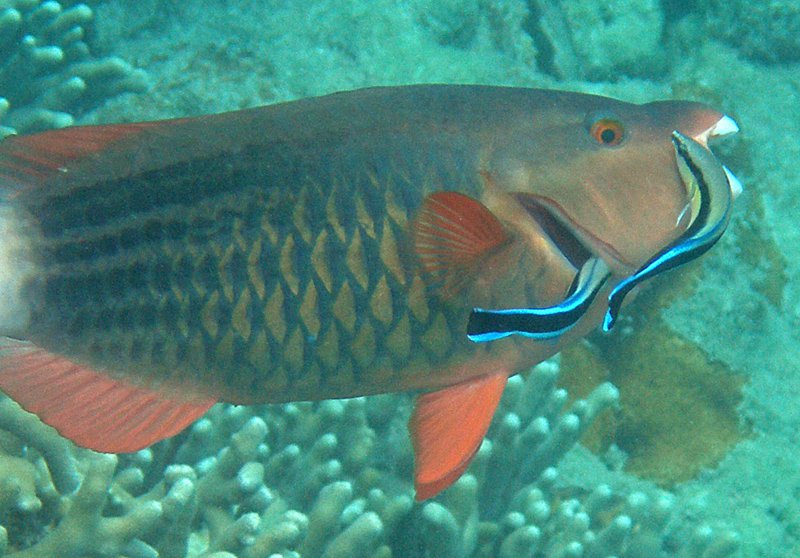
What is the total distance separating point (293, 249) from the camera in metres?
2.02

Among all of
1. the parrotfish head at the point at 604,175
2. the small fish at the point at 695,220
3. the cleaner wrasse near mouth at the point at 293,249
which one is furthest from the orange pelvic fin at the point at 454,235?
the small fish at the point at 695,220

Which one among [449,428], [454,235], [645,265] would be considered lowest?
[449,428]

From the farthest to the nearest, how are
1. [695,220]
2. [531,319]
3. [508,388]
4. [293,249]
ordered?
[508,388] < [293,249] < [695,220] < [531,319]

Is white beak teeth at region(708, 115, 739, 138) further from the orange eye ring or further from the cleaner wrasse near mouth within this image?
the orange eye ring

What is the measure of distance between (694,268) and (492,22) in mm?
3024

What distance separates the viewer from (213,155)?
2.07 metres

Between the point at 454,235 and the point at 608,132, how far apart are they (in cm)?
57

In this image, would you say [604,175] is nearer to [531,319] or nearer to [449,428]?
[531,319]

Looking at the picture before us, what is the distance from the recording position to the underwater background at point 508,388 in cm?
333

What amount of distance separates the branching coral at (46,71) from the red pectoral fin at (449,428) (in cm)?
388

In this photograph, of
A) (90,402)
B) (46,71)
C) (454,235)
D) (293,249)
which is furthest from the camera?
(46,71)

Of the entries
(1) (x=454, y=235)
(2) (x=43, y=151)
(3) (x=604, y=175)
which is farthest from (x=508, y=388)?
(2) (x=43, y=151)

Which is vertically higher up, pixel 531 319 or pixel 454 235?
pixel 454 235

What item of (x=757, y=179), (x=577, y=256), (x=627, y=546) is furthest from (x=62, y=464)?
(x=757, y=179)
